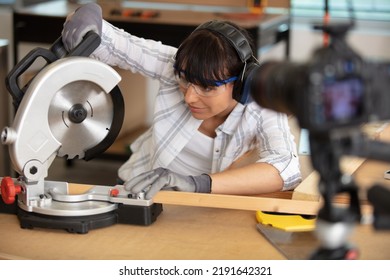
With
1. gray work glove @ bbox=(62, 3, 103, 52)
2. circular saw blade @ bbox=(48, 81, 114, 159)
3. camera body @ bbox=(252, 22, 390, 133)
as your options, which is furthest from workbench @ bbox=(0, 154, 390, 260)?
camera body @ bbox=(252, 22, 390, 133)

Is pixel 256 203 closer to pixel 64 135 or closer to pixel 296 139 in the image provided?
pixel 64 135

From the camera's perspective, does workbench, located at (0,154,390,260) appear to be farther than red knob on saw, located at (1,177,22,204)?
No

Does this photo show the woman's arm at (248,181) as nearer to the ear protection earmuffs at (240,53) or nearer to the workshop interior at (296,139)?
the workshop interior at (296,139)

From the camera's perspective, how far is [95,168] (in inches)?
192

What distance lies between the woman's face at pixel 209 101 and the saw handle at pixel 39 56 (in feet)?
1.21

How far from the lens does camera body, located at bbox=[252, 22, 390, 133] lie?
0.99 metres

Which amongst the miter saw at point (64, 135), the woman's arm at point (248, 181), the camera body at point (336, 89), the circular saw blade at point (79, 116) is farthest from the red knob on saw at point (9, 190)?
the camera body at point (336, 89)

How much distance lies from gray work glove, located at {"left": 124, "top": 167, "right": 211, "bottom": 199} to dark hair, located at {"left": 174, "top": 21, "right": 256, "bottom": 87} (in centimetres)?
28

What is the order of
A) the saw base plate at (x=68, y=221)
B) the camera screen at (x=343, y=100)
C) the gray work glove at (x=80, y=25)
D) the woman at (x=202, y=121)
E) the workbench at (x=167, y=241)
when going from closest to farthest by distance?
the camera screen at (x=343, y=100)
the workbench at (x=167, y=241)
the saw base plate at (x=68, y=221)
the gray work glove at (x=80, y=25)
the woman at (x=202, y=121)

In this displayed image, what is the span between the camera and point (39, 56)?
5.98ft

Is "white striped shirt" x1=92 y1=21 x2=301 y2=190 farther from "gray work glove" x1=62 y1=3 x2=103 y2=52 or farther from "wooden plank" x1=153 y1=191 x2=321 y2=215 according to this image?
"wooden plank" x1=153 y1=191 x2=321 y2=215

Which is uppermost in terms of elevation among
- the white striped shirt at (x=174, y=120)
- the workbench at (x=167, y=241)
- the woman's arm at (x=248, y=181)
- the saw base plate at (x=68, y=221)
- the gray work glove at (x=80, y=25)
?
the gray work glove at (x=80, y=25)

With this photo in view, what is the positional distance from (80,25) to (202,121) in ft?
1.78

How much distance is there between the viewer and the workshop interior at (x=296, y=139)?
3.33 ft
